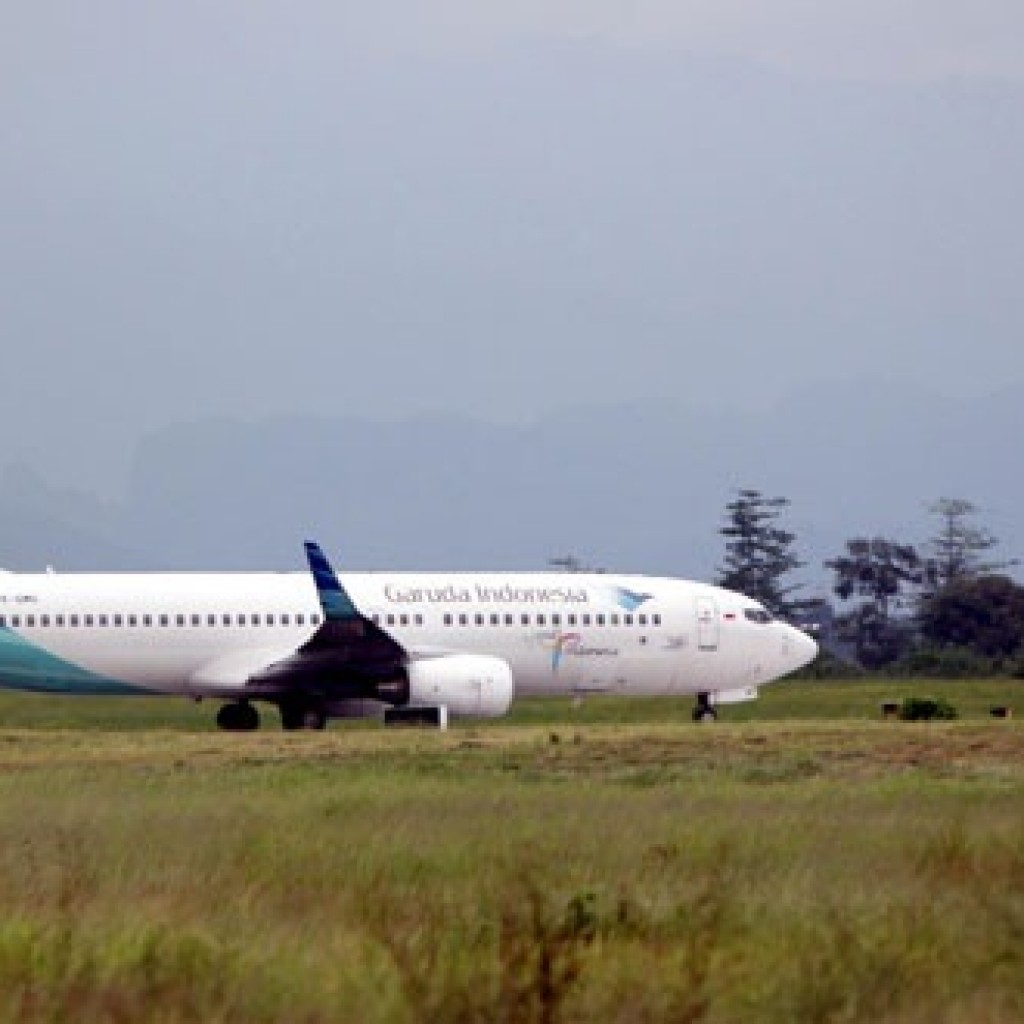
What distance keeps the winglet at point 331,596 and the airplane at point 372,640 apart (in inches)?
1.3

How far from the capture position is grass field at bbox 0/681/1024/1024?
1305 centimetres

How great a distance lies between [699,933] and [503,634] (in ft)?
115

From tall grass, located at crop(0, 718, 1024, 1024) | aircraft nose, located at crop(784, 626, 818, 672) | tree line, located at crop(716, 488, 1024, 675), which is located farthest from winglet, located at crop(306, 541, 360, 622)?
tree line, located at crop(716, 488, 1024, 675)

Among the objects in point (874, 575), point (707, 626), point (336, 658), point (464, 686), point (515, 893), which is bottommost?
point (515, 893)

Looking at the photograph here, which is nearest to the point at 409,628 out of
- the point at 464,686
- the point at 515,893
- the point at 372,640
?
the point at 372,640

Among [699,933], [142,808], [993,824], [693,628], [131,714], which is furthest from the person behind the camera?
[131,714]

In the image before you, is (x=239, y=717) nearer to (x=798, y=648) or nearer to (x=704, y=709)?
(x=704, y=709)

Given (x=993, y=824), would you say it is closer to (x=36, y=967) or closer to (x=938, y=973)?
(x=938, y=973)

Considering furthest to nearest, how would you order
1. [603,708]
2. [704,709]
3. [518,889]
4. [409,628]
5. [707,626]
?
1. [603,708]
2. [704,709]
3. [707,626]
4. [409,628]
5. [518,889]

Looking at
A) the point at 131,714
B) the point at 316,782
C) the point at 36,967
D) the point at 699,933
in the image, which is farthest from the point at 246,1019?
the point at 131,714

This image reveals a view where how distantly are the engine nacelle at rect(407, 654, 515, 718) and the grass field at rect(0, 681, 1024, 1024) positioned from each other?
46.8 ft

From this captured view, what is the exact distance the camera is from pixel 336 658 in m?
48.3

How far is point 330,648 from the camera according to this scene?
158 feet

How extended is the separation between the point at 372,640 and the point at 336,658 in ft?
2.21
